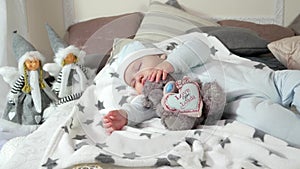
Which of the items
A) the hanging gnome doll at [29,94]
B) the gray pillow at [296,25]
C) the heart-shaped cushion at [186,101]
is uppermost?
the gray pillow at [296,25]

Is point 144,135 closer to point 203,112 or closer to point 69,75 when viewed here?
point 203,112

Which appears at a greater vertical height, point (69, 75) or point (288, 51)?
point (288, 51)

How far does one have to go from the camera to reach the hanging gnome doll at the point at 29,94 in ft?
5.40

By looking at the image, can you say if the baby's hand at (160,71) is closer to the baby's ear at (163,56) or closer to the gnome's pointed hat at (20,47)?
the baby's ear at (163,56)

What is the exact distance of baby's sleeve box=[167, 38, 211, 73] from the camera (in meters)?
1.44

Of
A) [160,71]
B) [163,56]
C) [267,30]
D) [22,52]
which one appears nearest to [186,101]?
[160,71]

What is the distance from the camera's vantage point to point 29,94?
1.67m

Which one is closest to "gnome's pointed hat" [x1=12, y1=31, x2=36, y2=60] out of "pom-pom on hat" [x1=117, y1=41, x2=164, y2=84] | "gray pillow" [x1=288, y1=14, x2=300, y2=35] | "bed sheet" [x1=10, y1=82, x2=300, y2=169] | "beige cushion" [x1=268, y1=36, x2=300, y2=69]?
"pom-pom on hat" [x1=117, y1=41, x2=164, y2=84]

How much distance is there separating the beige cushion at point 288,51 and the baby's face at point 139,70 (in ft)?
1.78

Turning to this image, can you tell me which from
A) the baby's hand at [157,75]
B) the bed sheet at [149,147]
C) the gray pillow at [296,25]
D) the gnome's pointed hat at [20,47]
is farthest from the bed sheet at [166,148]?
the gray pillow at [296,25]

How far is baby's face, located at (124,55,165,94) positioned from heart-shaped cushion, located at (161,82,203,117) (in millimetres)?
154

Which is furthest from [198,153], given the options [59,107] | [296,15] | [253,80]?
[296,15]

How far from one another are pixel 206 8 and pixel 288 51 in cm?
79

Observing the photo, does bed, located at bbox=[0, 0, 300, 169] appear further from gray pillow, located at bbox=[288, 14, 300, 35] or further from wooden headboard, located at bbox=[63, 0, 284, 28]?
wooden headboard, located at bbox=[63, 0, 284, 28]
